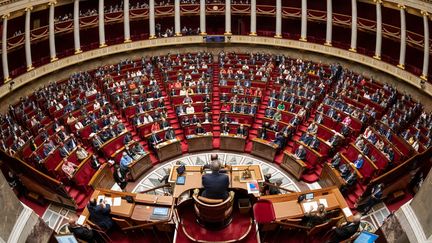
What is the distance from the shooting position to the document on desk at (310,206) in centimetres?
1165

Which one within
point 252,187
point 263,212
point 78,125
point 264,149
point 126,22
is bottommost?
point 263,212

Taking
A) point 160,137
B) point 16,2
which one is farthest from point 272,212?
point 16,2

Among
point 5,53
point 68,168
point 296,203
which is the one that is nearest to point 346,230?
point 296,203

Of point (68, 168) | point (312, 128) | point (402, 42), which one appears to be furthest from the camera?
point (402, 42)

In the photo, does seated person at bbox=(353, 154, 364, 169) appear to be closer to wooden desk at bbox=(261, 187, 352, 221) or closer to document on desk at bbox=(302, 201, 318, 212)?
wooden desk at bbox=(261, 187, 352, 221)

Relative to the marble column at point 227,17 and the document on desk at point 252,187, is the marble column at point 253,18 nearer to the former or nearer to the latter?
the marble column at point 227,17

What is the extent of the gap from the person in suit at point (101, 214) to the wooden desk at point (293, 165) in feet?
28.2

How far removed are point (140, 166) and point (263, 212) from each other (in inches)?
310

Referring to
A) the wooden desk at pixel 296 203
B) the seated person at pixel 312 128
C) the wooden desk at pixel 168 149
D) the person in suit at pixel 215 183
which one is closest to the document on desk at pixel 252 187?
the wooden desk at pixel 296 203

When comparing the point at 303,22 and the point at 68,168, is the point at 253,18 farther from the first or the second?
the point at 68,168

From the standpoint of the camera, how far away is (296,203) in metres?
12.0

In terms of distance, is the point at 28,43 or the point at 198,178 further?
the point at 28,43

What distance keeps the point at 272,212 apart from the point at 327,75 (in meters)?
13.9

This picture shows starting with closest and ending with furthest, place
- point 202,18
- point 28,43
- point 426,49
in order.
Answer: point 426,49 → point 28,43 → point 202,18
